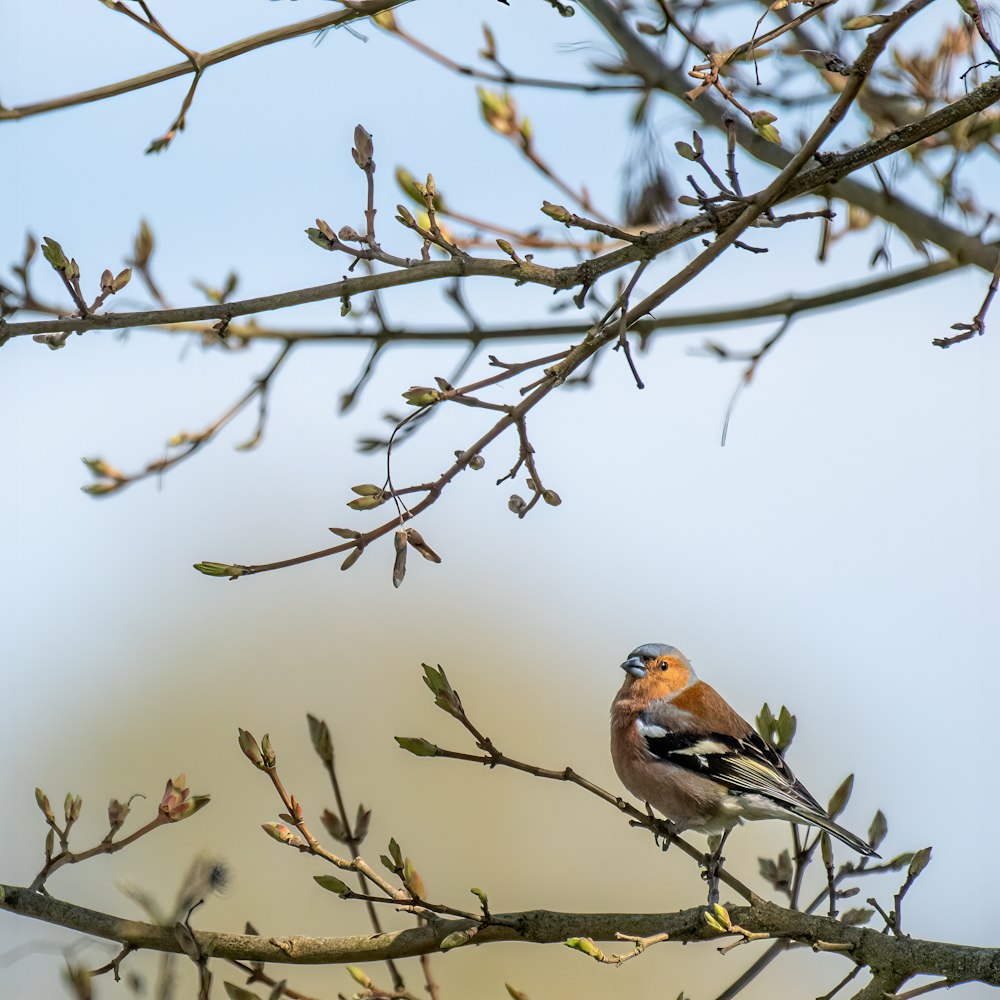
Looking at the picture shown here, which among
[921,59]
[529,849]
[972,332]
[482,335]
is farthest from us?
[529,849]

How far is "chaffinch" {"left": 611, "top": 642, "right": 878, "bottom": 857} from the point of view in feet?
11.8

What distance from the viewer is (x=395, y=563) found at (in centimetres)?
224

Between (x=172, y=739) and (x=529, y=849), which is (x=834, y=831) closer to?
(x=529, y=849)

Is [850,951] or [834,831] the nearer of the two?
[850,951]

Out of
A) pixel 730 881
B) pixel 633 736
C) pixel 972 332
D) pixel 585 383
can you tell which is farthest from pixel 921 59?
pixel 730 881

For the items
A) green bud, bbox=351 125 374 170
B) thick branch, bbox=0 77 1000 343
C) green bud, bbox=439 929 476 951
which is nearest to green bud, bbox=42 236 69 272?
thick branch, bbox=0 77 1000 343

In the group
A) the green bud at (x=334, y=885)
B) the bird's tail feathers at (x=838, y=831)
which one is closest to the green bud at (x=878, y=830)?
the bird's tail feathers at (x=838, y=831)

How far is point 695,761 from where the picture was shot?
376cm

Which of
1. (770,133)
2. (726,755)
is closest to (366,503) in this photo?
(770,133)

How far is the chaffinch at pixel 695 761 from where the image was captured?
3.61 metres

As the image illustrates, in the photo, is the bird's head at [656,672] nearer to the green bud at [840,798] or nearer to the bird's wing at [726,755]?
the bird's wing at [726,755]

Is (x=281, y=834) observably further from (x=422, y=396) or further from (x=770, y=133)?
(x=770, y=133)

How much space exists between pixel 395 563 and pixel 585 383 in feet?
5.14

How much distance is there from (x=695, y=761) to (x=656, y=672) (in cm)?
60
